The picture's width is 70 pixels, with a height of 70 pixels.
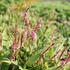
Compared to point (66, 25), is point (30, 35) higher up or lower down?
higher up

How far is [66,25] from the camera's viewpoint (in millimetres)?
6902

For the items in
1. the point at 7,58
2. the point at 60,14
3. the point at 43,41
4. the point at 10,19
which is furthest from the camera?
the point at 60,14

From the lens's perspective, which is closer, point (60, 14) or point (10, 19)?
point (10, 19)

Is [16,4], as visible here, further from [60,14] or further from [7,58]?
[7,58]

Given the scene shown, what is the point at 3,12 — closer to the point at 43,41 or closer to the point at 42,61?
the point at 43,41

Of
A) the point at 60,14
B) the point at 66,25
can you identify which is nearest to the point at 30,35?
the point at 66,25

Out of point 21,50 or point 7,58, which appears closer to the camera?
point 7,58

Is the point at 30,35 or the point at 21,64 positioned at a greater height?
the point at 30,35

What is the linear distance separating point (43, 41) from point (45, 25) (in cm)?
130

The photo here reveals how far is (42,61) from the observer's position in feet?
12.9

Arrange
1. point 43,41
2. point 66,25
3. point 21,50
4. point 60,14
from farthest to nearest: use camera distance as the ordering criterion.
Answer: point 60,14, point 66,25, point 43,41, point 21,50

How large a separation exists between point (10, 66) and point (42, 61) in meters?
0.46

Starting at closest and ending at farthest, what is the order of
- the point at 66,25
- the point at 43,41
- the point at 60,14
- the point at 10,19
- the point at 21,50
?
the point at 21,50
the point at 43,41
the point at 10,19
the point at 66,25
the point at 60,14

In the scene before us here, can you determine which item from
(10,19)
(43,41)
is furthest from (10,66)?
(10,19)
